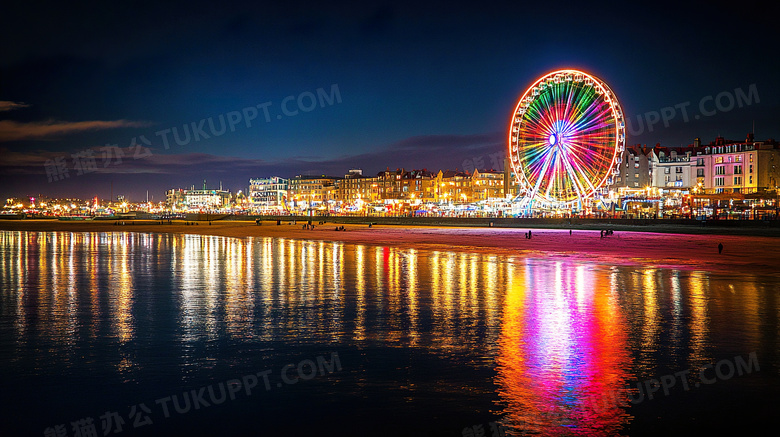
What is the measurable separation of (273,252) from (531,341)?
73.8ft

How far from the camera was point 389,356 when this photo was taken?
863cm

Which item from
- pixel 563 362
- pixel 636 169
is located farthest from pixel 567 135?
pixel 636 169

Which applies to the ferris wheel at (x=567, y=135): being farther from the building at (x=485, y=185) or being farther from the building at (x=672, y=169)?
the building at (x=485, y=185)

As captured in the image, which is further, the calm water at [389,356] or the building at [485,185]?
the building at [485,185]

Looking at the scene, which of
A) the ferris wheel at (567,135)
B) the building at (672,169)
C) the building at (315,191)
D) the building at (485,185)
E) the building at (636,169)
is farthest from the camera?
the building at (315,191)

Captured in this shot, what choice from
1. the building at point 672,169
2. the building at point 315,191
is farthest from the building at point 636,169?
the building at point 315,191

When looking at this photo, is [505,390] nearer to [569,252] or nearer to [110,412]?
[110,412]

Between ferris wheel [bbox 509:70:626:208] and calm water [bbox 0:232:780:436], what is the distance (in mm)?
Result: 31423

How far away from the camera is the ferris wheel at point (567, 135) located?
46.9m

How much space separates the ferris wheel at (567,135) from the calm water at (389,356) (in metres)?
31.4

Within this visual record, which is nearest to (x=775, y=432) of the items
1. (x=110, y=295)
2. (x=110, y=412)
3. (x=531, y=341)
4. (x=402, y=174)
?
(x=531, y=341)

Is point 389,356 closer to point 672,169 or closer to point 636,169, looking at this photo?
point 672,169

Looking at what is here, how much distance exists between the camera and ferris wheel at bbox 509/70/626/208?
4691cm

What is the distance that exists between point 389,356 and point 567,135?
43665 millimetres
